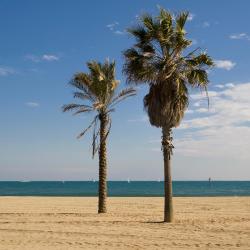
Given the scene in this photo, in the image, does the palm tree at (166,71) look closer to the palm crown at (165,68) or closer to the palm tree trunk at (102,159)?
the palm crown at (165,68)

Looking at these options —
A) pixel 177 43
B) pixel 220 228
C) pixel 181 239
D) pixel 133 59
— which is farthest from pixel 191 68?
pixel 181 239

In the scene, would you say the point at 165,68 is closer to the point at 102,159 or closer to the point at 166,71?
the point at 166,71

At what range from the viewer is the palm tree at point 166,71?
781 inches

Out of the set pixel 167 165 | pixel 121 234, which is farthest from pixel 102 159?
pixel 121 234

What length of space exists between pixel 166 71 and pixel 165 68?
169mm

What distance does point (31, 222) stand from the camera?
65.8 ft

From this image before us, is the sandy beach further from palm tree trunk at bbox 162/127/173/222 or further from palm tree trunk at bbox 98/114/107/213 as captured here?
palm tree trunk at bbox 98/114/107/213

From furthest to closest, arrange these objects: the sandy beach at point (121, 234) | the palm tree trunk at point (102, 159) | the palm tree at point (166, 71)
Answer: the palm tree trunk at point (102, 159), the palm tree at point (166, 71), the sandy beach at point (121, 234)

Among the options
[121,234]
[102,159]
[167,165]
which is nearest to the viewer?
[121,234]

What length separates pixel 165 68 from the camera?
2006cm

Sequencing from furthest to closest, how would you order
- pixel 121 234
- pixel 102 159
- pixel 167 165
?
1. pixel 102 159
2. pixel 167 165
3. pixel 121 234

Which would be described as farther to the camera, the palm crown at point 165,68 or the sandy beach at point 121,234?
the palm crown at point 165,68

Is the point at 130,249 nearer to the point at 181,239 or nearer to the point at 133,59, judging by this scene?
the point at 181,239

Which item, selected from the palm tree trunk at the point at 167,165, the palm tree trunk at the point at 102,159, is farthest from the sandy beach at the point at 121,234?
the palm tree trunk at the point at 102,159
